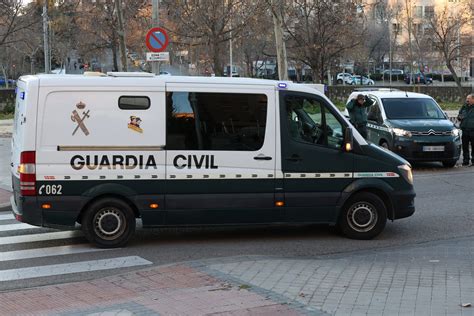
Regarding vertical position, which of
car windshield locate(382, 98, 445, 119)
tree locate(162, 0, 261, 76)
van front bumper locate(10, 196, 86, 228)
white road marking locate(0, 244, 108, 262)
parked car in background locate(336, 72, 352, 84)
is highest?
parked car in background locate(336, 72, 352, 84)

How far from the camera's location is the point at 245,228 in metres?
9.22

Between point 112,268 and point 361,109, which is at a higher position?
point 361,109

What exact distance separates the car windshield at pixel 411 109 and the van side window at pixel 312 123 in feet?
27.2

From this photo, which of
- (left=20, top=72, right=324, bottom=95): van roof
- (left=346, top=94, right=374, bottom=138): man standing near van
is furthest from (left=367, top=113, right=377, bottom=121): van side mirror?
(left=20, top=72, right=324, bottom=95): van roof

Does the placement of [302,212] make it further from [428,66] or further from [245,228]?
[428,66]

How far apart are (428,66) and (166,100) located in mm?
71256

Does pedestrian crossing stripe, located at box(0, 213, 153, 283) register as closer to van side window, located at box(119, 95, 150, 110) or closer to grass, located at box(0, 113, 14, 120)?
van side window, located at box(119, 95, 150, 110)

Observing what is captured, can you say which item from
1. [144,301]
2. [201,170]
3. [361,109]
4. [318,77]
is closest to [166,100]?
[201,170]

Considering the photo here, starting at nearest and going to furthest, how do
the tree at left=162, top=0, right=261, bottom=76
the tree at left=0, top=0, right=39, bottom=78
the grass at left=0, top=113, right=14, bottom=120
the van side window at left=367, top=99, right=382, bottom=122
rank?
the van side window at left=367, top=99, right=382, bottom=122 → the tree at left=0, top=0, right=39, bottom=78 → the tree at left=162, top=0, right=261, bottom=76 → the grass at left=0, top=113, right=14, bottom=120

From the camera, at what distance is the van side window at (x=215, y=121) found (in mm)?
7820

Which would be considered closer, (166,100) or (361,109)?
(166,100)

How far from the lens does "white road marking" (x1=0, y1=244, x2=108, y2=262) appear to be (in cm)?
769

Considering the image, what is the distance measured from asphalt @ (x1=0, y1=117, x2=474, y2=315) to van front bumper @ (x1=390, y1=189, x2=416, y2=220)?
3.99 feet

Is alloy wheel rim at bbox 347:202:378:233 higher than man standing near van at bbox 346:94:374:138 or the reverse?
the reverse
